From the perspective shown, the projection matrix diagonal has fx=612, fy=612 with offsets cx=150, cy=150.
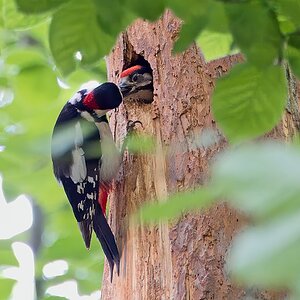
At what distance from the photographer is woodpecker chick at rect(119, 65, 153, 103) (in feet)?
7.36

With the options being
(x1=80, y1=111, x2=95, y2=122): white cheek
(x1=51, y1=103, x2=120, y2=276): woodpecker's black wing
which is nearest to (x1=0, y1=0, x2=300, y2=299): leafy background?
(x1=51, y1=103, x2=120, y2=276): woodpecker's black wing

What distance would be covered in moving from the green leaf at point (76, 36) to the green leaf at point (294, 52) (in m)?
0.19

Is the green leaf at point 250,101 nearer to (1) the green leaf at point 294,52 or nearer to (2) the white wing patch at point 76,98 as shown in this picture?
(1) the green leaf at point 294,52

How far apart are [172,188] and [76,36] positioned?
1.13 m

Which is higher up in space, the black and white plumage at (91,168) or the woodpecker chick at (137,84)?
the woodpecker chick at (137,84)

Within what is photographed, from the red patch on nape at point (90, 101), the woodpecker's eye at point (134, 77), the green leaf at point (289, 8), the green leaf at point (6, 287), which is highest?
the green leaf at point (289, 8)

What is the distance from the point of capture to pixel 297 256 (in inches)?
8.9

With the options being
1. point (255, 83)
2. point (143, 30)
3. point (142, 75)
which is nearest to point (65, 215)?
point (142, 75)

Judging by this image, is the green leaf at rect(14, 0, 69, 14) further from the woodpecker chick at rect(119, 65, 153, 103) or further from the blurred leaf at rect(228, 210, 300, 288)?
the woodpecker chick at rect(119, 65, 153, 103)

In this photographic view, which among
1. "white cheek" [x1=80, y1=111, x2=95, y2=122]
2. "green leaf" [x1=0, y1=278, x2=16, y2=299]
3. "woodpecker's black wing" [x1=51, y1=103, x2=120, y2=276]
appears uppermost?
"white cheek" [x1=80, y1=111, x2=95, y2=122]

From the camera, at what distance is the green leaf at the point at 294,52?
66cm

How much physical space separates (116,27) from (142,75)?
1.69 meters

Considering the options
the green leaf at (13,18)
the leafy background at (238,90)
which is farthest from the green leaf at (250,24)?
the green leaf at (13,18)

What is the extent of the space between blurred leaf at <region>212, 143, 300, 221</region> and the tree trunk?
1.33 metres
